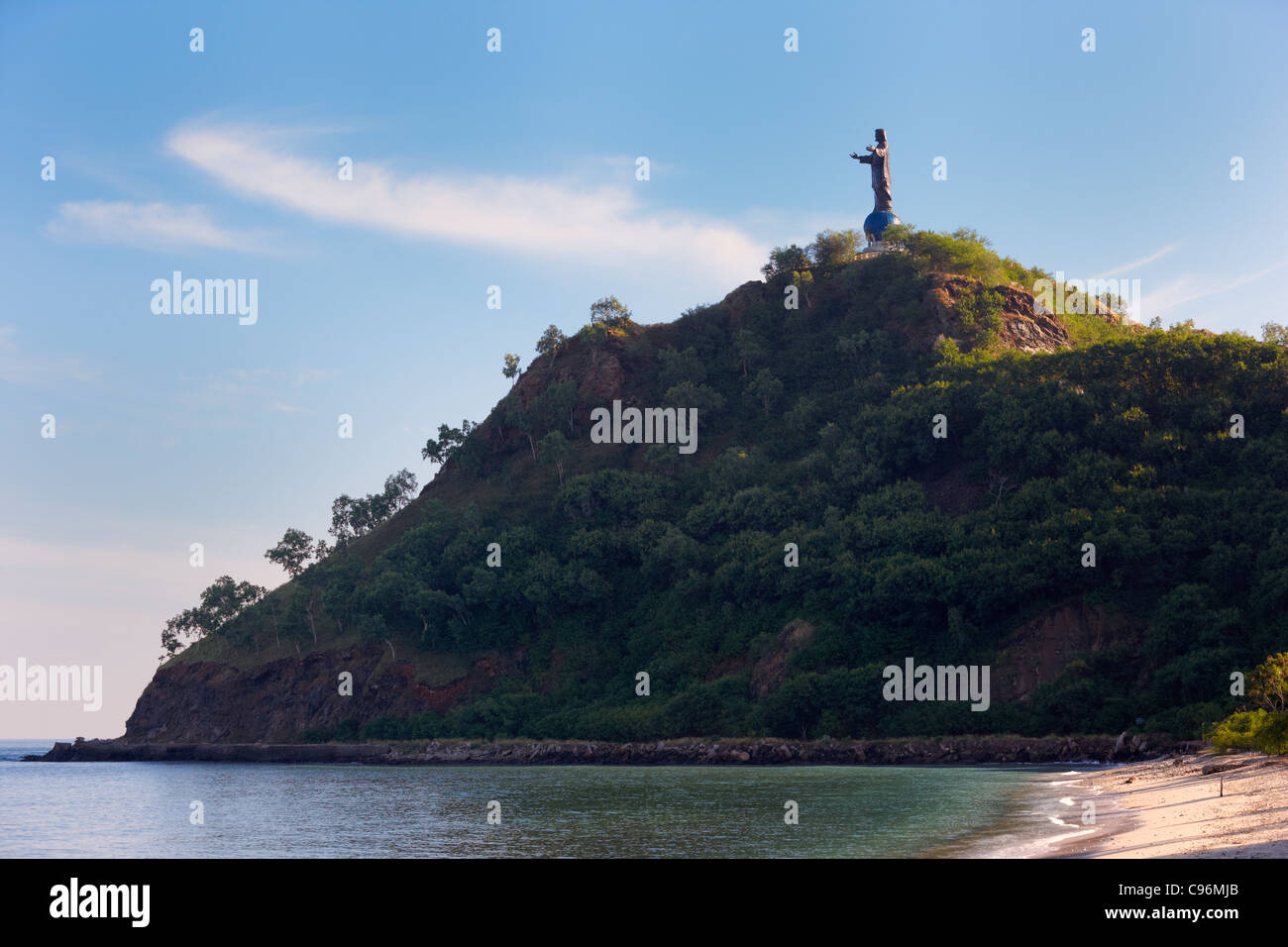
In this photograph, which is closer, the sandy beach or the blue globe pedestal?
the sandy beach

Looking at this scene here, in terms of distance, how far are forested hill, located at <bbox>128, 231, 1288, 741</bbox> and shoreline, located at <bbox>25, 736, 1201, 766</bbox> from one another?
2.53 meters

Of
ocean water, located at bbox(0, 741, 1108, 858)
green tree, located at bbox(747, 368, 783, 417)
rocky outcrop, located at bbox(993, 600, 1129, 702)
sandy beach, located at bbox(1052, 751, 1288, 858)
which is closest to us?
sandy beach, located at bbox(1052, 751, 1288, 858)

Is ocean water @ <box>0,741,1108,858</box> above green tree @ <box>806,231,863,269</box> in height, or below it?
below

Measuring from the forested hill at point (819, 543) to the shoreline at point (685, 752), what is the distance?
253cm

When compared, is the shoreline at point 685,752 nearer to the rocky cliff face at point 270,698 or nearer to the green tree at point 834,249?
the rocky cliff face at point 270,698

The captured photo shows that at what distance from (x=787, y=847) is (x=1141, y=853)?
10918mm

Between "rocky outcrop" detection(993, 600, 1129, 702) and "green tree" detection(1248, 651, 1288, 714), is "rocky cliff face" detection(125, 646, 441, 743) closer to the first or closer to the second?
"rocky outcrop" detection(993, 600, 1129, 702)

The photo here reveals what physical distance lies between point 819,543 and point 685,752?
23452 millimetres

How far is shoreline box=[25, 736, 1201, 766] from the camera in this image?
67938 mm

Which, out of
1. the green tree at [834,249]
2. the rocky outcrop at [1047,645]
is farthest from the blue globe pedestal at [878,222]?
the rocky outcrop at [1047,645]

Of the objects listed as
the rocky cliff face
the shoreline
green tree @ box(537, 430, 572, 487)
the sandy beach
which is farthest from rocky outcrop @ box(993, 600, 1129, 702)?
green tree @ box(537, 430, 572, 487)

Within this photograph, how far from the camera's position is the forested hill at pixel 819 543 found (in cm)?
7706

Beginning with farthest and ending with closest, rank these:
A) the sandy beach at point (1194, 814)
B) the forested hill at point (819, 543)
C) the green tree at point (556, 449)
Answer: the green tree at point (556, 449)
the forested hill at point (819, 543)
the sandy beach at point (1194, 814)
